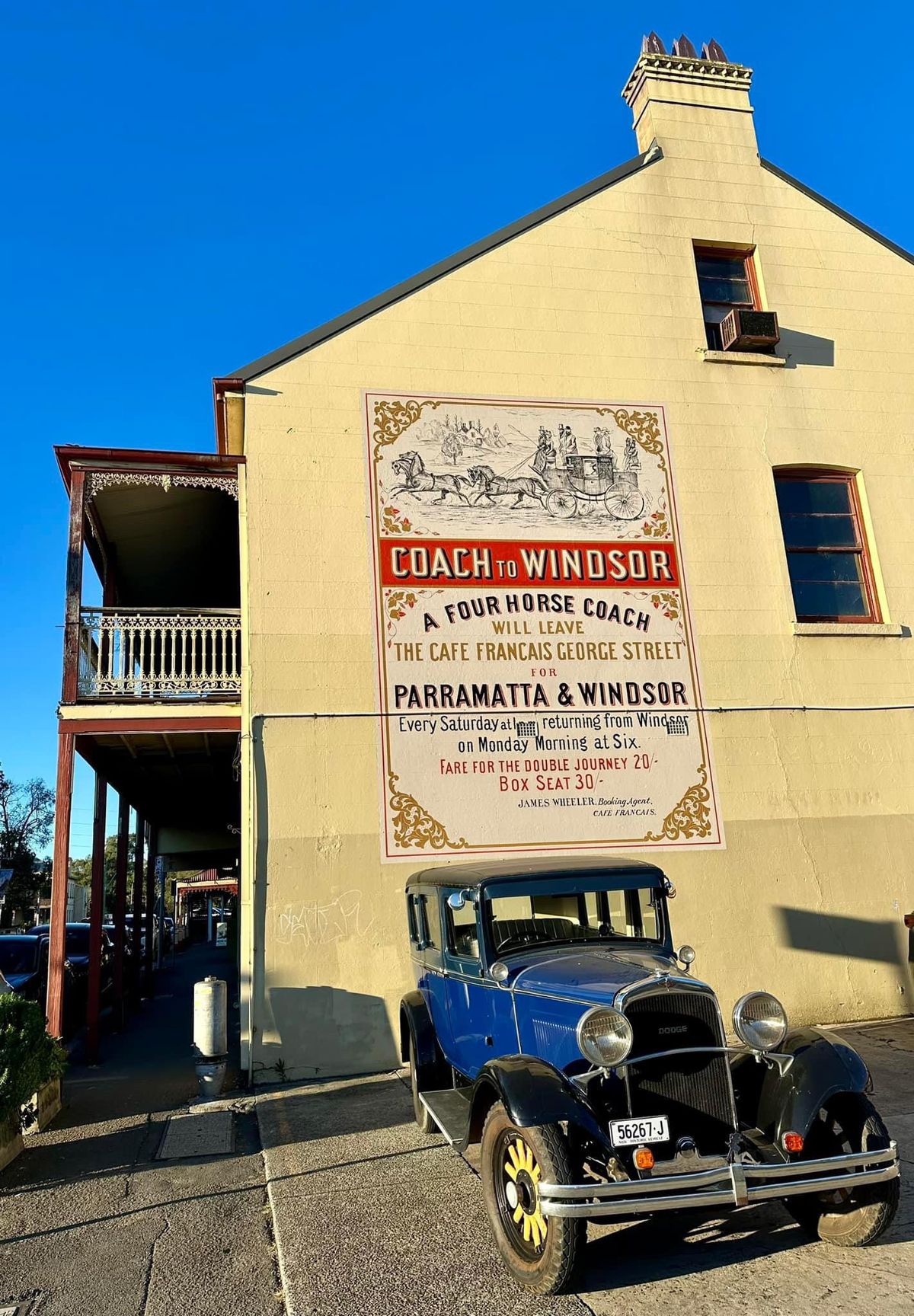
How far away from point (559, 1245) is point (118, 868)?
1146cm

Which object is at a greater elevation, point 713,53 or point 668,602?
point 713,53

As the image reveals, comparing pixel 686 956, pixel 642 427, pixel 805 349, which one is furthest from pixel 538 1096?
pixel 805 349

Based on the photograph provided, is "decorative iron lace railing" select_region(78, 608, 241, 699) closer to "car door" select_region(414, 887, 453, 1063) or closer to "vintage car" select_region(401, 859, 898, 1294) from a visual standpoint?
"car door" select_region(414, 887, 453, 1063)

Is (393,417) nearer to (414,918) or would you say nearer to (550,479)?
(550,479)

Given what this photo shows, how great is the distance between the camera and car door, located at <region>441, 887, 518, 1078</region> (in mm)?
4948

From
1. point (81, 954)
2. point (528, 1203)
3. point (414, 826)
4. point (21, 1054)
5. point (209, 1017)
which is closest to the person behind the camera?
point (528, 1203)

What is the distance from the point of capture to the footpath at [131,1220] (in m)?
4.14

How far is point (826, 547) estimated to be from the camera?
11344 millimetres

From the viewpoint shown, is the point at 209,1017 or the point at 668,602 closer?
the point at 209,1017

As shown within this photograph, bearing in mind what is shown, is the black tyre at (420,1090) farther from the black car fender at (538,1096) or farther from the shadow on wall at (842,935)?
the shadow on wall at (842,935)

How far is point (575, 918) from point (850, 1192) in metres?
1.93

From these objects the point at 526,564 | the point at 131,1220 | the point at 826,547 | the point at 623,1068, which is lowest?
the point at 131,1220

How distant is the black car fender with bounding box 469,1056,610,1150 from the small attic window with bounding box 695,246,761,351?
10.3 meters

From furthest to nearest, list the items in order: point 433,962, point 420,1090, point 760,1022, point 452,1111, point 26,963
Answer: point 26,963 < point 433,962 < point 420,1090 < point 452,1111 < point 760,1022
